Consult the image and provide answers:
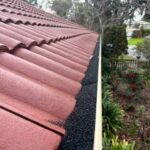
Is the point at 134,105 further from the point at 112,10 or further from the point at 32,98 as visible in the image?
the point at 112,10

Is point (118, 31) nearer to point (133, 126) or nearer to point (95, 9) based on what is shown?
point (95, 9)

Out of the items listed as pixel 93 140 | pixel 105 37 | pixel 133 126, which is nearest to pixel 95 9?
pixel 105 37

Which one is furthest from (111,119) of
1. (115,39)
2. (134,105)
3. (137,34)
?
(137,34)

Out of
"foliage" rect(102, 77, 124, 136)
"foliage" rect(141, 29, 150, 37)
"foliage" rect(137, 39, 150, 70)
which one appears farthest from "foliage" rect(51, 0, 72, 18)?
"foliage" rect(102, 77, 124, 136)

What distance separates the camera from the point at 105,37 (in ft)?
89.6

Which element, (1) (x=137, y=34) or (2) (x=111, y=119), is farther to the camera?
(1) (x=137, y=34)

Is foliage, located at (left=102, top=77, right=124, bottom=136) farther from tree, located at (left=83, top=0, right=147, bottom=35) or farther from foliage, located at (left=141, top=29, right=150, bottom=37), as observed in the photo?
foliage, located at (left=141, top=29, right=150, bottom=37)

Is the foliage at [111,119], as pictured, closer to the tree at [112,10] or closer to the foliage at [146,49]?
the foliage at [146,49]

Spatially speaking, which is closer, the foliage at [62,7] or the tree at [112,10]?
the tree at [112,10]

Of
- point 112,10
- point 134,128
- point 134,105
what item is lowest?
point 134,105

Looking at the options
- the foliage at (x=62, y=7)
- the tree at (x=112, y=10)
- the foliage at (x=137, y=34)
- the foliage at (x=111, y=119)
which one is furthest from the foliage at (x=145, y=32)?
the foliage at (x=111, y=119)

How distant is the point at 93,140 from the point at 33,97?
37 cm

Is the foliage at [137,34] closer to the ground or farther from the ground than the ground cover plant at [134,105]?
farther from the ground

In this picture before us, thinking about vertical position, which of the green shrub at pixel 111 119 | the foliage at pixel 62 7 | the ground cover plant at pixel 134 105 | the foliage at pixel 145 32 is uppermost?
the foliage at pixel 62 7
